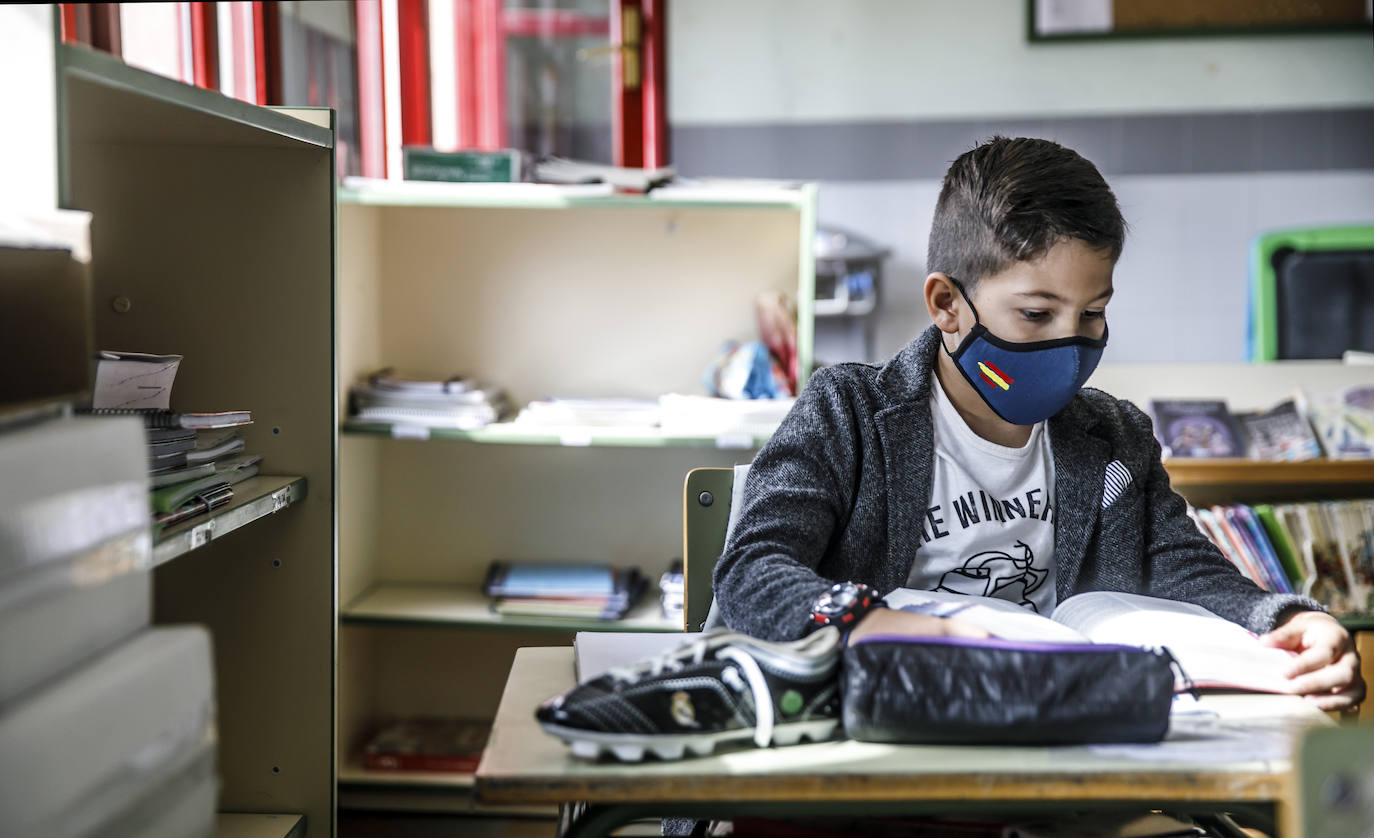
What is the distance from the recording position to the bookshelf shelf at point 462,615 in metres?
2.57

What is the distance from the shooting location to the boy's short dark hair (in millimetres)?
1369

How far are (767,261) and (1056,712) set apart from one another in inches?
76.4

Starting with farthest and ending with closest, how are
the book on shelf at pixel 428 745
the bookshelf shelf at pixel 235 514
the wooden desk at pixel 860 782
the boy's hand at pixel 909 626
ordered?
the book on shelf at pixel 428 745
the bookshelf shelf at pixel 235 514
the boy's hand at pixel 909 626
the wooden desk at pixel 860 782

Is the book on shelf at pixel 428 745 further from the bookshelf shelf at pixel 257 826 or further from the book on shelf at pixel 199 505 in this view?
the book on shelf at pixel 199 505

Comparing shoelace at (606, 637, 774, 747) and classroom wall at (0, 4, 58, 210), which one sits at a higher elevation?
classroom wall at (0, 4, 58, 210)

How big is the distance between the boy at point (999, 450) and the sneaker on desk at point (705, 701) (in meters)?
0.30

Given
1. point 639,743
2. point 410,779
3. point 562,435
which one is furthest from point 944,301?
point 410,779

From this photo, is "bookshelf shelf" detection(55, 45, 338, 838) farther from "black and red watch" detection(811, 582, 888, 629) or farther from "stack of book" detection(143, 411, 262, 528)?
"black and red watch" detection(811, 582, 888, 629)

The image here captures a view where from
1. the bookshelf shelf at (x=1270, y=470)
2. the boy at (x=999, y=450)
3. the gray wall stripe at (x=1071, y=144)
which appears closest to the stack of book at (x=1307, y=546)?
the bookshelf shelf at (x=1270, y=470)

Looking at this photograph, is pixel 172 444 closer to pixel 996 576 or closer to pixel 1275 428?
pixel 996 576

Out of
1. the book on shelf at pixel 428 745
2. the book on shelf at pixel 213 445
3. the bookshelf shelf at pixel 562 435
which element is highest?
the book on shelf at pixel 213 445

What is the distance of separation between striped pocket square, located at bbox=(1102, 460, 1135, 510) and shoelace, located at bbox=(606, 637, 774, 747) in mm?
715

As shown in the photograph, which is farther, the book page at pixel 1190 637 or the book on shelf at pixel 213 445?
the book on shelf at pixel 213 445

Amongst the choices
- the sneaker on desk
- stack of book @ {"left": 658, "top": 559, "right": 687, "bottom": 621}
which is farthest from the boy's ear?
stack of book @ {"left": 658, "top": 559, "right": 687, "bottom": 621}
